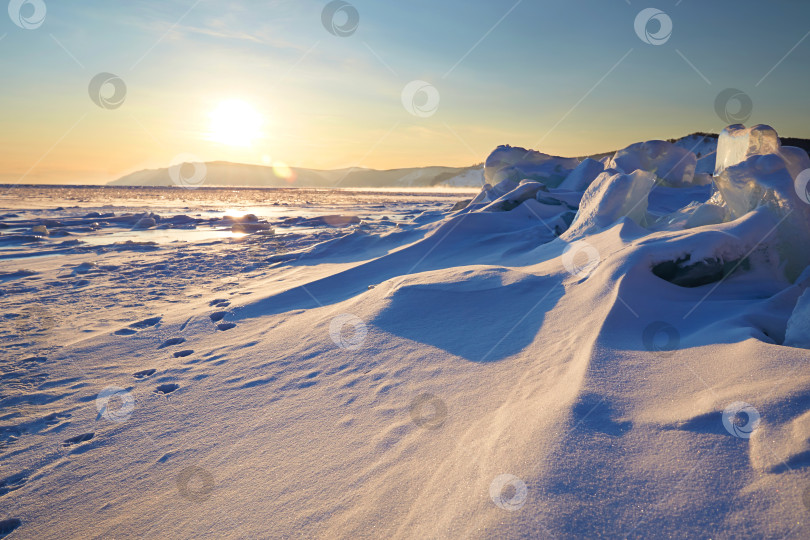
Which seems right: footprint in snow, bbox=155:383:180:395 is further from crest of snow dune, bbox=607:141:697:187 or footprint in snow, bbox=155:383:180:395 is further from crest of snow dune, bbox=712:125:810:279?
crest of snow dune, bbox=607:141:697:187

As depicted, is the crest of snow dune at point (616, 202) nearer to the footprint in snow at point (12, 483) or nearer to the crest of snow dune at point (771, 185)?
the crest of snow dune at point (771, 185)

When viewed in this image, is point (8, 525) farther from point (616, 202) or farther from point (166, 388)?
point (616, 202)

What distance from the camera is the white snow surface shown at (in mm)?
1270

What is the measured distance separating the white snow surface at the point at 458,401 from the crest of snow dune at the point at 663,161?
18.7ft

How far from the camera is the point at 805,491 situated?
1.10m

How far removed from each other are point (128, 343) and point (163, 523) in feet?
7.34

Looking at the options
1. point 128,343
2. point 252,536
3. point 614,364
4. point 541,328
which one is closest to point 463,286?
point 541,328

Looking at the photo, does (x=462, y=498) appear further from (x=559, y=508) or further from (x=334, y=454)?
(x=334, y=454)

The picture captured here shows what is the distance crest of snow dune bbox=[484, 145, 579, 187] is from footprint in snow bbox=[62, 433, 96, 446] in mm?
11014

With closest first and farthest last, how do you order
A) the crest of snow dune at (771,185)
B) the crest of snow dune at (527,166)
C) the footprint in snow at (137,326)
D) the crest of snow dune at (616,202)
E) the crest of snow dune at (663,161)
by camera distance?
the crest of snow dune at (771,185)
the footprint in snow at (137,326)
the crest of snow dune at (616,202)
the crest of snow dune at (663,161)
the crest of snow dune at (527,166)

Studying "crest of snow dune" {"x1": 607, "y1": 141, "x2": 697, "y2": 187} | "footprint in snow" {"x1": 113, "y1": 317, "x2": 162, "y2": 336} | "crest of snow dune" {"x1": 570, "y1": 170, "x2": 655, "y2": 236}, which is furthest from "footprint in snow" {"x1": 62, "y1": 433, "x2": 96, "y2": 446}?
"crest of snow dune" {"x1": 607, "y1": 141, "x2": 697, "y2": 187}

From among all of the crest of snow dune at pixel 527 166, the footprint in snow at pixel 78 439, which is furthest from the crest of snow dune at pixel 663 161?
the footprint in snow at pixel 78 439

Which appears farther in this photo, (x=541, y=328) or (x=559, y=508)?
(x=541, y=328)

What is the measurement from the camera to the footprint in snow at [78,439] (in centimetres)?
210
